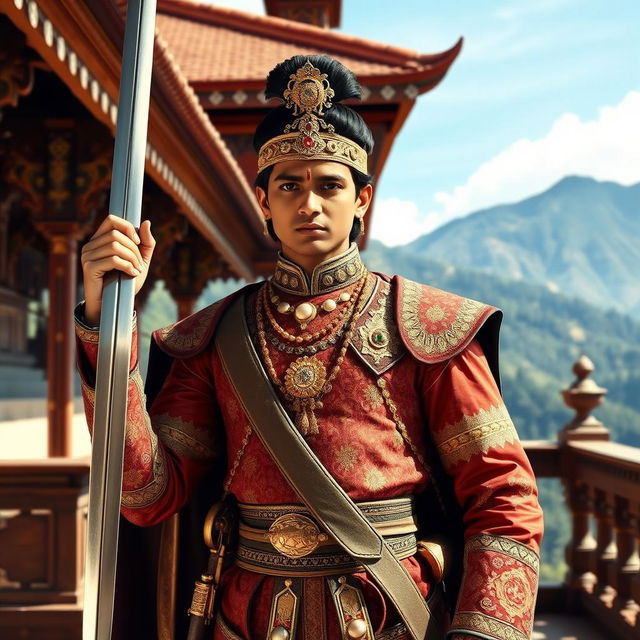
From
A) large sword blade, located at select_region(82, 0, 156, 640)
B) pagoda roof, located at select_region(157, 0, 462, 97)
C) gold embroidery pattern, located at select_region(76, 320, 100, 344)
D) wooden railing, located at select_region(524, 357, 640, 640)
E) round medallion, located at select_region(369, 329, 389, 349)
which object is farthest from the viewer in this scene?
pagoda roof, located at select_region(157, 0, 462, 97)

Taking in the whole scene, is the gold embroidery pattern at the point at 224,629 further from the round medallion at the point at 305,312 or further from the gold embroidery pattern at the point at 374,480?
the round medallion at the point at 305,312

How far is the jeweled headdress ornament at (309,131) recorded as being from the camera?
75.2 inches

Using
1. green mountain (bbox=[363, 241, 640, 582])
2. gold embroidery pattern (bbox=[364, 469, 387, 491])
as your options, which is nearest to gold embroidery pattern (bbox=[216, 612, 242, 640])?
gold embroidery pattern (bbox=[364, 469, 387, 491])

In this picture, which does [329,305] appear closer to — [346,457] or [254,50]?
[346,457]

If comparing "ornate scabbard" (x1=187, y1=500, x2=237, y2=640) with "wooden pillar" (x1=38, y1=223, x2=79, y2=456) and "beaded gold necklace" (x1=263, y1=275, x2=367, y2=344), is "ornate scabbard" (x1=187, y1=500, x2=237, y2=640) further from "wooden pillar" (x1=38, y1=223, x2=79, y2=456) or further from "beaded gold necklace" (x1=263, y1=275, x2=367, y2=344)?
"wooden pillar" (x1=38, y1=223, x2=79, y2=456)

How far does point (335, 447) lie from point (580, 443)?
283 centimetres

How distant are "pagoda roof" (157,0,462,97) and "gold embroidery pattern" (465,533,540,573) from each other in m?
5.10

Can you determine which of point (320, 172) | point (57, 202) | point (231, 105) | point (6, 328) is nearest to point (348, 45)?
point (231, 105)

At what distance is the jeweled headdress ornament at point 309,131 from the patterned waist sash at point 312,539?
788 millimetres

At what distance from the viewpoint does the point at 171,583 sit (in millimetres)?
2148

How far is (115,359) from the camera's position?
5.43 ft

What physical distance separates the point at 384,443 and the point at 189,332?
22.3 inches

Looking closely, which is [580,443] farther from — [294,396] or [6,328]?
[6,328]

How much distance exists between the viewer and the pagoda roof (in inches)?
292
